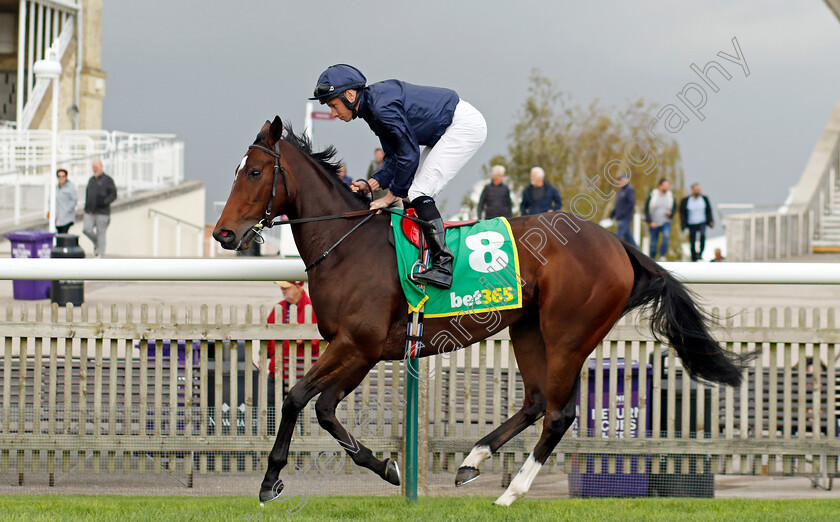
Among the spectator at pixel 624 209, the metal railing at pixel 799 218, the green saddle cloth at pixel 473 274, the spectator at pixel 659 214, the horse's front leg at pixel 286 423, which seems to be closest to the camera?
the horse's front leg at pixel 286 423

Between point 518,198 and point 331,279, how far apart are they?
24080 millimetres

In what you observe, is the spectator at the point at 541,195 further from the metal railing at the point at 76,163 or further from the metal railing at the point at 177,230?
the metal railing at the point at 76,163

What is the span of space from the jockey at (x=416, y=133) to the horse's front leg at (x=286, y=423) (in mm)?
754

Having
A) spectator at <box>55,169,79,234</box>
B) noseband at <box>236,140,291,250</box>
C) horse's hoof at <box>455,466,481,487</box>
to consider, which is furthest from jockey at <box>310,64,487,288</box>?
spectator at <box>55,169,79,234</box>

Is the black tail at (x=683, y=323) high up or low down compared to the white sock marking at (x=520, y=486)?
up

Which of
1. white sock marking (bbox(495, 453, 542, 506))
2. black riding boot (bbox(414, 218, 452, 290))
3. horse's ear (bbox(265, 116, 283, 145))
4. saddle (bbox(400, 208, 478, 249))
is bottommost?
white sock marking (bbox(495, 453, 542, 506))

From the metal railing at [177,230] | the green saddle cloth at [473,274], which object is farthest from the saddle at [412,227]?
the metal railing at [177,230]

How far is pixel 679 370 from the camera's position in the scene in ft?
21.3

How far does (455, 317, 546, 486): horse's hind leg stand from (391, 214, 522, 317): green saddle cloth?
412 mm

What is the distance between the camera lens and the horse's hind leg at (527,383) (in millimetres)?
5336

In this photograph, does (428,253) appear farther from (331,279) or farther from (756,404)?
(756,404)

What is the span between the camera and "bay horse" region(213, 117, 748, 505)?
4.92 m

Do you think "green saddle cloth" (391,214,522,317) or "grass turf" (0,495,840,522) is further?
"green saddle cloth" (391,214,522,317)

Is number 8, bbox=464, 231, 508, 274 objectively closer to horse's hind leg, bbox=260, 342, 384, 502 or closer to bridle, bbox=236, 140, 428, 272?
bridle, bbox=236, 140, 428, 272
